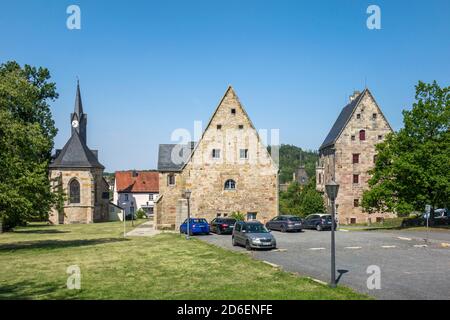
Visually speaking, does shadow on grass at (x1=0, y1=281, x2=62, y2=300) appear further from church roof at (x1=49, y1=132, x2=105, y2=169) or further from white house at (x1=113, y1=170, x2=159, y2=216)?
white house at (x1=113, y1=170, x2=159, y2=216)

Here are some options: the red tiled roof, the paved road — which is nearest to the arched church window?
the red tiled roof

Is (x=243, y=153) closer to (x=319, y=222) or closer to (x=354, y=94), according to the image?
(x=319, y=222)

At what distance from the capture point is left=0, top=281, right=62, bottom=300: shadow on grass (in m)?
12.1

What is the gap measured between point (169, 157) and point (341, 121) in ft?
80.2

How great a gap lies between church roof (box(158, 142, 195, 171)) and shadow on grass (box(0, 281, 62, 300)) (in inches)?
1067

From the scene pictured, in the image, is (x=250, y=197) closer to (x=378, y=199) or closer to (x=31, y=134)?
(x=378, y=199)

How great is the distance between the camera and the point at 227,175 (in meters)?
40.2

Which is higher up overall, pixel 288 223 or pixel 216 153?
pixel 216 153

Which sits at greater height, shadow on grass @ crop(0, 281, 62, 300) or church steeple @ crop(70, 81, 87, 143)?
church steeple @ crop(70, 81, 87, 143)

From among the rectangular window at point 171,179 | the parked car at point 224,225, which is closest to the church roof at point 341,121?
the rectangular window at point 171,179

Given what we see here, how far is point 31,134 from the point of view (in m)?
24.5

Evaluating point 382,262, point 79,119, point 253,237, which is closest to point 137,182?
point 79,119

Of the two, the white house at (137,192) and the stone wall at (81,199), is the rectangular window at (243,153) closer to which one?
the stone wall at (81,199)

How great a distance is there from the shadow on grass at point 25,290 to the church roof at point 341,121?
43419mm
